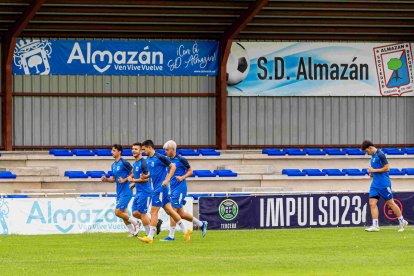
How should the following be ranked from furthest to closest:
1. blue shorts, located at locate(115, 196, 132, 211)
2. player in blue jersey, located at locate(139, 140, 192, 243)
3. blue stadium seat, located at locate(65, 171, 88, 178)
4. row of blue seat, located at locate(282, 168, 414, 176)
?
row of blue seat, located at locate(282, 168, 414, 176)
blue stadium seat, located at locate(65, 171, 88, 178)
blue shorts, located at locate(115, 196, 132, 211)
player in blue jersey, located at locate(139, 140, 192, 243)

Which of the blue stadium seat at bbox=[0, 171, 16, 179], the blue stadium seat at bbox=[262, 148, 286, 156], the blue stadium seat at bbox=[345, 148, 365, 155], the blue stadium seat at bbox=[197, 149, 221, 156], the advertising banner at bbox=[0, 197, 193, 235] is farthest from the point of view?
the blue stadium seat at bbox=[345, 148, 365, 155]

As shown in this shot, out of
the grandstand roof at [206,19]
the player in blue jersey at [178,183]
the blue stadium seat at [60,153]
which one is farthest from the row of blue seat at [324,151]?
the player in blue jersey at [178,183]

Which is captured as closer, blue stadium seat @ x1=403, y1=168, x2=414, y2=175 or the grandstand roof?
the grandstand roof

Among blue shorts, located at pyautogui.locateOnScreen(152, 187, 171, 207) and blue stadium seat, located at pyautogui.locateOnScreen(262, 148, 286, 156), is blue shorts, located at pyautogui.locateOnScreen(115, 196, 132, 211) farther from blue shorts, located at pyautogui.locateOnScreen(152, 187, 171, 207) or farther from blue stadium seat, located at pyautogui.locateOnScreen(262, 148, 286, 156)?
blue stadium seat, located at pyautogui.locateOnScreen(262, 148, 286, 156)

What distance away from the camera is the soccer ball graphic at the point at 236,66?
3634 centimetres

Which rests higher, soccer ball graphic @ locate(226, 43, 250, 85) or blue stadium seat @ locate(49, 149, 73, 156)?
soccer ball graphic @ locate(226, 43, 250, 85)

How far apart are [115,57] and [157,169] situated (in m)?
14.4

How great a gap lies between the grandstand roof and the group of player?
33.9 ft

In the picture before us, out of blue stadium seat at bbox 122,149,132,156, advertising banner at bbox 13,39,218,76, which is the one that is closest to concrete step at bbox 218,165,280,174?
blue stadium seat at bbox 122,149,132,156

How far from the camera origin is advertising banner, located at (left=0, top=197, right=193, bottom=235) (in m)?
24.7

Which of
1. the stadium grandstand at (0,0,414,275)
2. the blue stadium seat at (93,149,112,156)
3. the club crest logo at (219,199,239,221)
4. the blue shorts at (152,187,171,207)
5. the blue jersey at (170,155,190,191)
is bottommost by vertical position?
the club crest logo at (219,199,239,221)

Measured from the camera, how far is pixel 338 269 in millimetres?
15773

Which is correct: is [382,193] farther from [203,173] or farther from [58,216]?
[203,173]

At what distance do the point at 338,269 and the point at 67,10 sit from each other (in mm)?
19089
